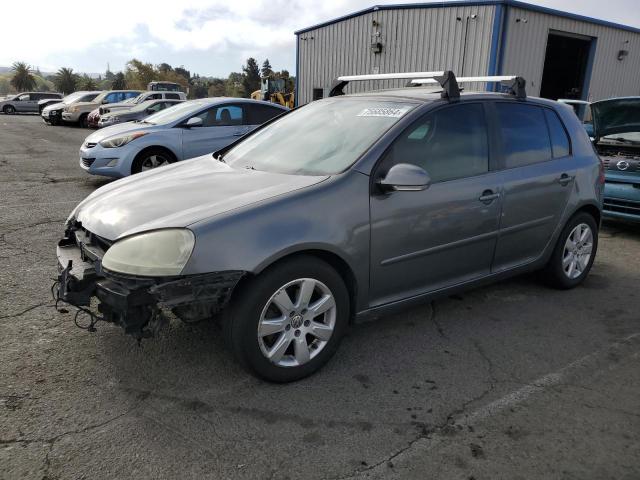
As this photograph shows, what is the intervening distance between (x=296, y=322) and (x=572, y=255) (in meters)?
2.84

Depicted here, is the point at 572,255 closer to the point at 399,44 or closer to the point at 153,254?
the point at 153,254

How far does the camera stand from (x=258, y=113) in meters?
9.00

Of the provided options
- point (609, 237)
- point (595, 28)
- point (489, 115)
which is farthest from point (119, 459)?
point (595, 28)

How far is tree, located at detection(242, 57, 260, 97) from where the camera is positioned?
296 ft

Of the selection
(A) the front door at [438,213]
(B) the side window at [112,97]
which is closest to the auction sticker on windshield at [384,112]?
(A) the front door at [438,213]

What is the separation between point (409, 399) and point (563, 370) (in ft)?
3.47

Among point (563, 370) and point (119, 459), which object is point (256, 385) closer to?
point (119, 459)

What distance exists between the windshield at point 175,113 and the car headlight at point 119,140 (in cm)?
52

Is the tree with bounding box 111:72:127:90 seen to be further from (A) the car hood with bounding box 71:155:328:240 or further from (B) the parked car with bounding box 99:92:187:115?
(A) the car hood with bounding box 71:155:328:240

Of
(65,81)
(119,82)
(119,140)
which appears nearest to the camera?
(119,140)

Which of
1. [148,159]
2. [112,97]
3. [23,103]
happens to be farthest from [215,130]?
[23,103]

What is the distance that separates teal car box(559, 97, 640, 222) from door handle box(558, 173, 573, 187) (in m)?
2.35

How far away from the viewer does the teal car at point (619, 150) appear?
19.6 ft

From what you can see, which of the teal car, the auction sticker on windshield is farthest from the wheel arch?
the teal car
